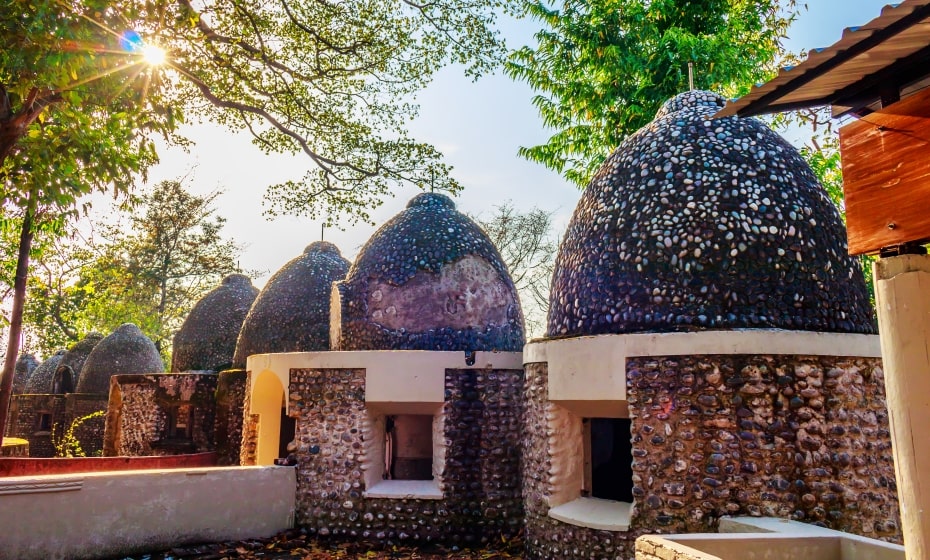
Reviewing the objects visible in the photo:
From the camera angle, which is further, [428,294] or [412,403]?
[428,294]

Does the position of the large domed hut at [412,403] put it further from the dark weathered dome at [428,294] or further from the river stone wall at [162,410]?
the river stone wall at [162,410]

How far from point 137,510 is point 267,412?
10.8ft

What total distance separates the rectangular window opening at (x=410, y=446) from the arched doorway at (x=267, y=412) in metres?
2.21

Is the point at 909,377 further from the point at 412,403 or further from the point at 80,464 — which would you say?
the point at 80,464

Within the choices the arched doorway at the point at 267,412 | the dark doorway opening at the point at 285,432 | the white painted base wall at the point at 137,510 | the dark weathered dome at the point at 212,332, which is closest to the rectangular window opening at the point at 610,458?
the white painted base wall at the point at 137,510

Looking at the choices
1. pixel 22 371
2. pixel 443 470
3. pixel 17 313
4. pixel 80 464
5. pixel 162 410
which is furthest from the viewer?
pixel 22 371

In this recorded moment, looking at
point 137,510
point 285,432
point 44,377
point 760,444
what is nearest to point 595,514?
point 760,444

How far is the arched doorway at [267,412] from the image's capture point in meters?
10.8

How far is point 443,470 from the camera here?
8797mm

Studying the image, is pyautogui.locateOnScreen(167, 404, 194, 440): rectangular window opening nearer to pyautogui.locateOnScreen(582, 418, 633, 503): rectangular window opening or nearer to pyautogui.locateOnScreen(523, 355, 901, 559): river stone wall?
pyautogui.locateOnScreen(582, 418, 633, 503): rectangular window opening

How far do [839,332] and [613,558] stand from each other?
292 cm

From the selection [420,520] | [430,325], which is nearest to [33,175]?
[430,325]

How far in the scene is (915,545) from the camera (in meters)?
3.24

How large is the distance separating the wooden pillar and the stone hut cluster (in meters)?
2.57
